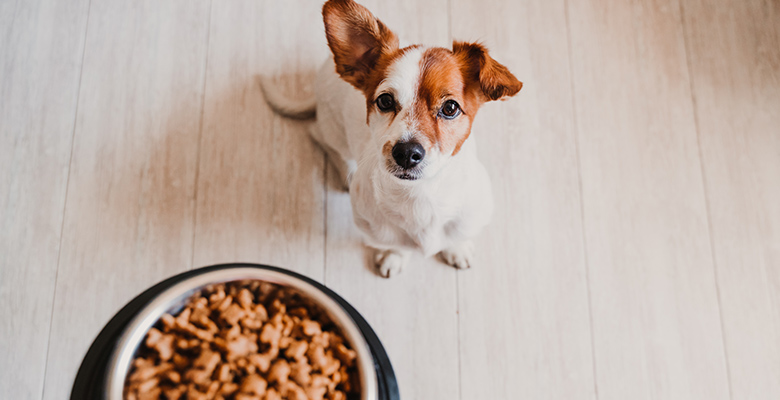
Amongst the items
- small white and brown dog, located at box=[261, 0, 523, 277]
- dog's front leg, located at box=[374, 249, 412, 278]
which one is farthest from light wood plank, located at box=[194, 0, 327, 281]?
small white and brown dog, located at box=[261, 0, 523, 277]

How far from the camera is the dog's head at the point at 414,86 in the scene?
1025 mm

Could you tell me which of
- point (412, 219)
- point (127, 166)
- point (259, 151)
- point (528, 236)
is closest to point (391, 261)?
point (412, 219)

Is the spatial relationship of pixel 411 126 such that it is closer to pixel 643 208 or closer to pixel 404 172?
pixel 404 172

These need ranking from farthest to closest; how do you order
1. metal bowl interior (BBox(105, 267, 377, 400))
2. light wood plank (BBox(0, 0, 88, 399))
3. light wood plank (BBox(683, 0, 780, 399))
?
light wood plank (BBox(683, 0, 780, 399))
light wood plank (BBox(0, 0, 88, 399))
metal bowl interior (BBox(105, 267, 377, 400))

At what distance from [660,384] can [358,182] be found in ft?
3.83

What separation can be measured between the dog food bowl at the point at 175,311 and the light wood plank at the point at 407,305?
657mm

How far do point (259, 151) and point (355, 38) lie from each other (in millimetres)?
720

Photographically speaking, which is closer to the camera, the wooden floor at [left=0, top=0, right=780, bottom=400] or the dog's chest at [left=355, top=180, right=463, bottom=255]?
the dog's chest at [left=355, top=180, right=463, bottom=255]

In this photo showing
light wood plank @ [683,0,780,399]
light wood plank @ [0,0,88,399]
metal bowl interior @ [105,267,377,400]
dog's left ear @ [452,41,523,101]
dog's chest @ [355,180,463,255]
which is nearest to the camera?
metal bowl interior @ [105,267,377,400]

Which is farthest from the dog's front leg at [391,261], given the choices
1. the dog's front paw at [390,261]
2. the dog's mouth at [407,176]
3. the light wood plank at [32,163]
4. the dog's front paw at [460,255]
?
the light wood plank at [32,163]

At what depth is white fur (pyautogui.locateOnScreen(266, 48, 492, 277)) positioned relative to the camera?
1066 mm

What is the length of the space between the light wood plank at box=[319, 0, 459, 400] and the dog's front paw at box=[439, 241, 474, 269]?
1.2 inches

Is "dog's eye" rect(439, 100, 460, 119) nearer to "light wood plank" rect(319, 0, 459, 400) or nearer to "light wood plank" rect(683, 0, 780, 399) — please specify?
"light wood plank" rect(319, 0, 459, 400)

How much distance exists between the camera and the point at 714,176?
5.79ft
